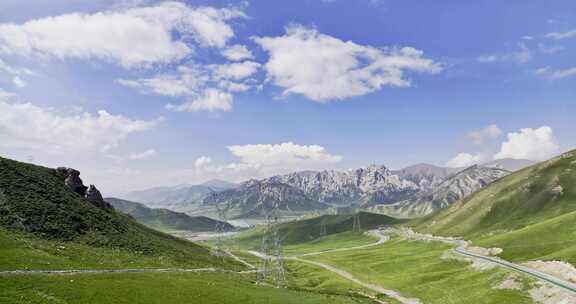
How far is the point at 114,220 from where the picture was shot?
12575cm

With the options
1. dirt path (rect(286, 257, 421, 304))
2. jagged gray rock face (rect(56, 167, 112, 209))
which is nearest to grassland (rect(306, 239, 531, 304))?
dirt path (rect(286, 257, 421, 304))

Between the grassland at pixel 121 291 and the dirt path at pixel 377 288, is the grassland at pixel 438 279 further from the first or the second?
the grassland at pixel 121 291

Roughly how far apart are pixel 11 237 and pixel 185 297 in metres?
36.0

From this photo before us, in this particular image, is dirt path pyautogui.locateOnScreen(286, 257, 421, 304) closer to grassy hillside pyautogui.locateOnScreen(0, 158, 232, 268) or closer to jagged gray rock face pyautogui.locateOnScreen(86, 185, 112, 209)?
grassy hillside pyautogui.locateOnScreen(0, 158, 232, 268)

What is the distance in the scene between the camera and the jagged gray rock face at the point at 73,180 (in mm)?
138500

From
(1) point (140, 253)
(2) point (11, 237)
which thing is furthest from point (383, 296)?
(2) point (11, 237)

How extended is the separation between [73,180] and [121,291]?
356 ft

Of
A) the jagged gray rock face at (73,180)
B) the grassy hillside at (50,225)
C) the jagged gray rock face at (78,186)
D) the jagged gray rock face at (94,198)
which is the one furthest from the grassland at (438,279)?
the jagged gray rock face at (73,180)

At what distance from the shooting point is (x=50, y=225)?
89.0 metres

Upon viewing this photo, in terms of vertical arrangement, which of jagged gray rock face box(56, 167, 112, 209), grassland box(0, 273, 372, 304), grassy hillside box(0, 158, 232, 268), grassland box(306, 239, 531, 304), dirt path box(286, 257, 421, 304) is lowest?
dirt path box(286, 257, 421, 304)

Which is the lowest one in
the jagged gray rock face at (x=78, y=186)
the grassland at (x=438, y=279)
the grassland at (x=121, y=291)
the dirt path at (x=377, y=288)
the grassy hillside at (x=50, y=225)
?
the dirt path at (x=377, y=288)

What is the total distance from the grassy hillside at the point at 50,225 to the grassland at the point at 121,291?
1047cm

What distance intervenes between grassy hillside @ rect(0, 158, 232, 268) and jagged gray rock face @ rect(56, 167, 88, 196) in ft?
20.9

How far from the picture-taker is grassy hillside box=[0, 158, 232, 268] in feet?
226
